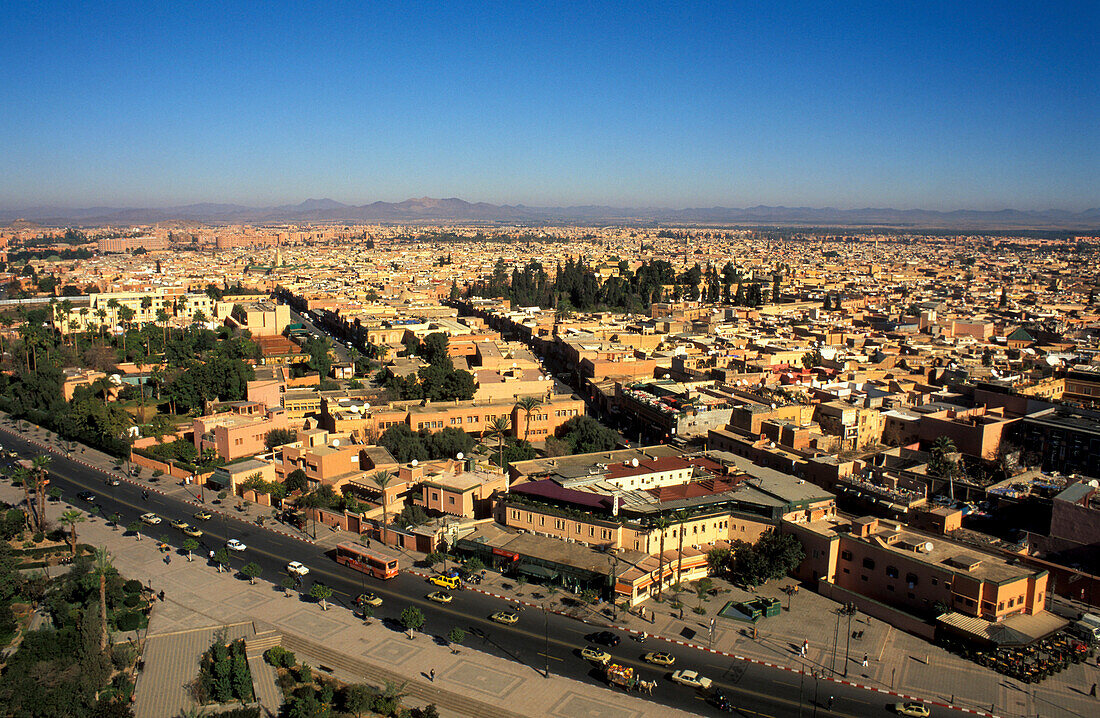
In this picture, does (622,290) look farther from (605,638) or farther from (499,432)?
(605,638)

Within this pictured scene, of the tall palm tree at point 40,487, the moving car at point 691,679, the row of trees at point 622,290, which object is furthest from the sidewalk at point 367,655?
the row of trees at point 622,290

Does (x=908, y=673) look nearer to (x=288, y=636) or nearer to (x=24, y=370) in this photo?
(x=288, y=636)

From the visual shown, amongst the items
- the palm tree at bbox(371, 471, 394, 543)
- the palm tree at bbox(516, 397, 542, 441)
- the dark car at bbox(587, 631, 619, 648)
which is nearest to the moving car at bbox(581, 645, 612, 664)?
the dark car at bbox(587, 631, 619, 648)

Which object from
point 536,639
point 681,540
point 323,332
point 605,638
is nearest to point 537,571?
point 536,639

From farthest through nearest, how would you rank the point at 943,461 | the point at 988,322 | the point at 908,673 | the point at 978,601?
1. the point at 988,322
2. the point at 943,461
3. the point at 978,601
4. the point at 908,673

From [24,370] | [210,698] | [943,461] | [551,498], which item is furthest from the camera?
[24,370]

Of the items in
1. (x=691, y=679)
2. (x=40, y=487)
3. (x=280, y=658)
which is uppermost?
(x=40, y=487)

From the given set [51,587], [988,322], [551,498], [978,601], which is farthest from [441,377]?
[988,322]
